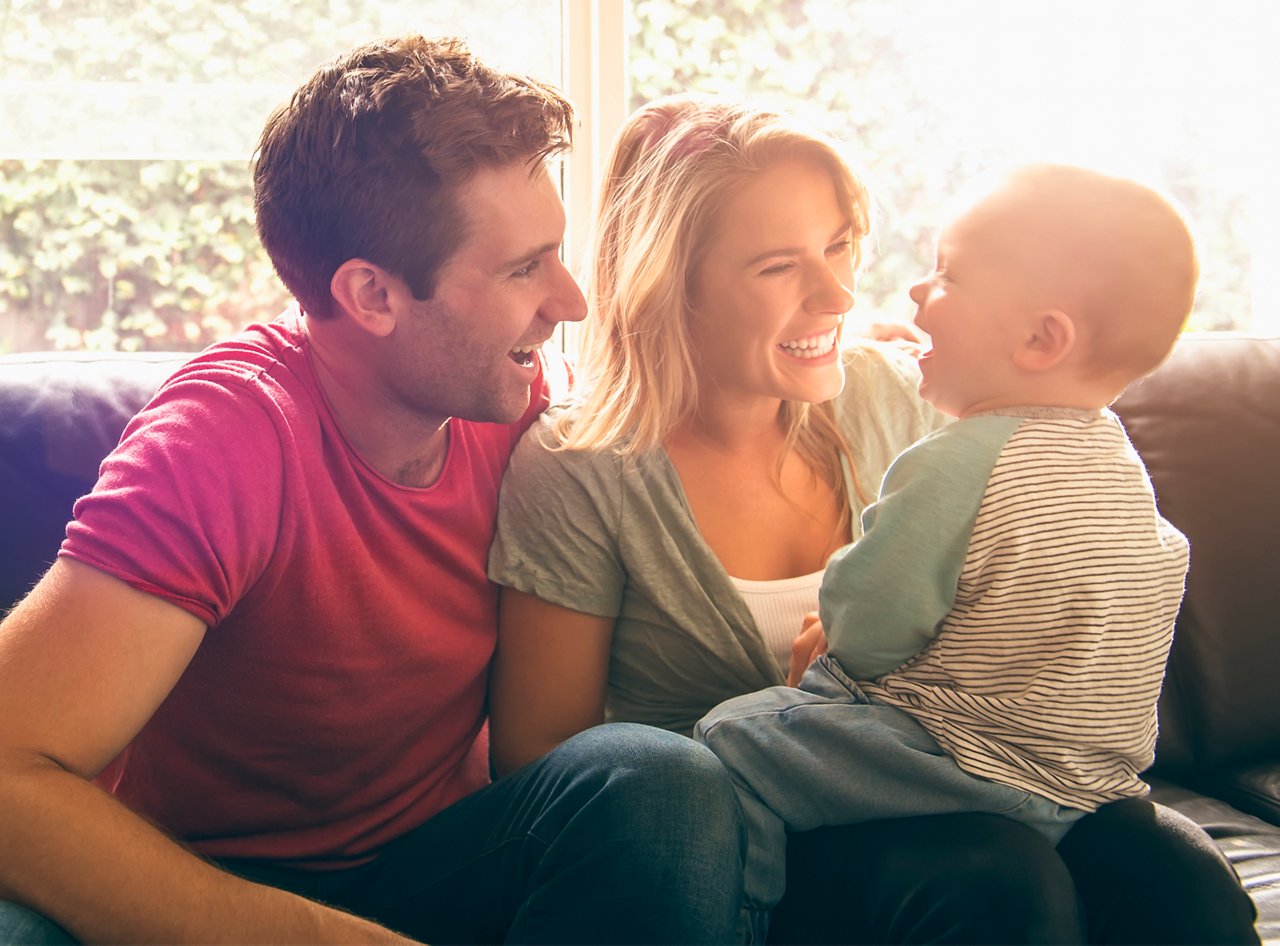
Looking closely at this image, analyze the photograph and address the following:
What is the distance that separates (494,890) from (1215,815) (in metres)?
1.08

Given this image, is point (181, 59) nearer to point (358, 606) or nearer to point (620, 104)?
point (620, 104)

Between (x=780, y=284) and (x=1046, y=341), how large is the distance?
1.29ft

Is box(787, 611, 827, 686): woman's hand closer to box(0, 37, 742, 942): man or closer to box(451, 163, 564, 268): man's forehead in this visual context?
box(0, 37, 742, 942): man

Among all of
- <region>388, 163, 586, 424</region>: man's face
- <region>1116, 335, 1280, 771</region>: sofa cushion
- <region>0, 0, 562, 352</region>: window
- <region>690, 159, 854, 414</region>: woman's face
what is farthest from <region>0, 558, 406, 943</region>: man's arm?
<region>0, 0, 562, 352</region>: window

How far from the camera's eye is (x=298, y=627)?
138cm

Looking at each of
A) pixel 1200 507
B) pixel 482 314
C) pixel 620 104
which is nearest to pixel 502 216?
pixel 482 314

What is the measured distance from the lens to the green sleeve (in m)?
1.25

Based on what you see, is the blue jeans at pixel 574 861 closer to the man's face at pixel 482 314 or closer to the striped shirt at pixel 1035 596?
the striped shirt at pixel 1035 596

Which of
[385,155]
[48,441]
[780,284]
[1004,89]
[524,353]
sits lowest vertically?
[48,441]

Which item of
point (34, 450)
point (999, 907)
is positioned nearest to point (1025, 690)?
point (999, 907)

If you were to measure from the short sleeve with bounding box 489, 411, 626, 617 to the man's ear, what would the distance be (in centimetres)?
27

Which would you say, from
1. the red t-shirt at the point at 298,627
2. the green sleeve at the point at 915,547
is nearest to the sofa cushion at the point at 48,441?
the red t-shirt at the point at 298,627

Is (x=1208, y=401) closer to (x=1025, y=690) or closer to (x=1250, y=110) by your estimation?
(x=1025, y=690)

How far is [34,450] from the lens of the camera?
170 cm
